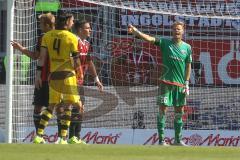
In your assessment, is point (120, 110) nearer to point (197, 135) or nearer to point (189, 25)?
point (197, 135)

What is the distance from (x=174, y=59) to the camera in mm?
11977

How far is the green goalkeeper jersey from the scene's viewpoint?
1195 centimetres

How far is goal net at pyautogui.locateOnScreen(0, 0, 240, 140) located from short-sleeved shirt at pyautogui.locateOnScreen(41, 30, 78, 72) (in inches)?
75.6

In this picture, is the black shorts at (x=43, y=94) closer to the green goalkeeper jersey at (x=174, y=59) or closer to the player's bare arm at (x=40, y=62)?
the player's bare arm at (x=40, y=62)

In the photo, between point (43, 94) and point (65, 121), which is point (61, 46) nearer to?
point (43, 94)

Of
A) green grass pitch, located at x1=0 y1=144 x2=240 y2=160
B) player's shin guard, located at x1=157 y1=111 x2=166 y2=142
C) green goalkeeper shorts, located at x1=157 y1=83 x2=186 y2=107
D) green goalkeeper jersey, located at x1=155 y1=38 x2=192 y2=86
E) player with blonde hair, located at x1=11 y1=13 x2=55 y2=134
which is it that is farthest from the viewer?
green goalkeeper jersey, located at x1=155 y1=38 x2=192 y2=86

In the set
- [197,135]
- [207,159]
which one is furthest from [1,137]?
[207,159]

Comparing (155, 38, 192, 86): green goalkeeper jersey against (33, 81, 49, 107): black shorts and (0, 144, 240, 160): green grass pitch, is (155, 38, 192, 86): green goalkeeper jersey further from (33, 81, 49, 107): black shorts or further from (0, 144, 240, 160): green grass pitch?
(0, 144, 240, 160): green grass pitch

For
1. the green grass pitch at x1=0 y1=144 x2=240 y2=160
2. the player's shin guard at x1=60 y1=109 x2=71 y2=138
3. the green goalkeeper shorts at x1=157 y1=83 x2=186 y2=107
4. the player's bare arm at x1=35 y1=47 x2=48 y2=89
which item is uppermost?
the player's bare arm at x1=35 y1=47 x2=48 y2=89

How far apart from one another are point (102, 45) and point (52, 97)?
3.99 metres

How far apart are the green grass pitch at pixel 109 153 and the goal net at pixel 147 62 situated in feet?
10.9

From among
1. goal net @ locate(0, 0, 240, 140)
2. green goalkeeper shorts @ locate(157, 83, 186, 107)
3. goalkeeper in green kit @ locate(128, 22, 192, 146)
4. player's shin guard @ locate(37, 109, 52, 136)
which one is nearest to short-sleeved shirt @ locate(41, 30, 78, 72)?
player's shin guard @ locate(37, 109, 52, 136)

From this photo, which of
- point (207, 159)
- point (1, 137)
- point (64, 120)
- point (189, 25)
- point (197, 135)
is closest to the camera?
point (207, 159)

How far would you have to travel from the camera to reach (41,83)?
1139 cm
